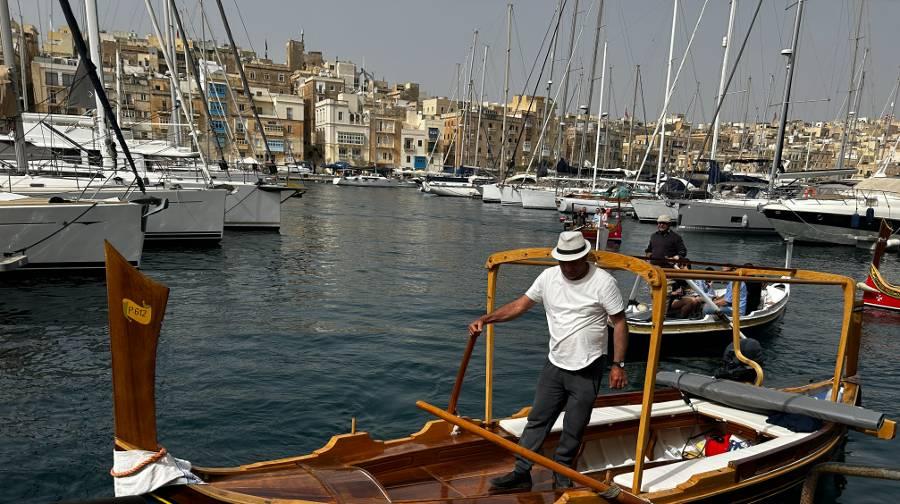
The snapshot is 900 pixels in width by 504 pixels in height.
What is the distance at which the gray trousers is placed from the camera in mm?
4898

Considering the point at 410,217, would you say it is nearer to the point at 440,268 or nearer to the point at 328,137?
the point at 440,268

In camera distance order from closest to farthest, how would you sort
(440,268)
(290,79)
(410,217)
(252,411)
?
(252,411) < (440,268) < (410,217) < (290,79)

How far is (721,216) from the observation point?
37.4 meters

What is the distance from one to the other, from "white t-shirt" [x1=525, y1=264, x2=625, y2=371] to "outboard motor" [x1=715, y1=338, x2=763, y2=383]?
163 inches

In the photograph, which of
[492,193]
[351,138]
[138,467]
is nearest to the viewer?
[138,467]

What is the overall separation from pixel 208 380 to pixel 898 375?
1231cm

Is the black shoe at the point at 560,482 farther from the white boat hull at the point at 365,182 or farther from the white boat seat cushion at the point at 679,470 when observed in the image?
the white boat hull at the point at 365,182

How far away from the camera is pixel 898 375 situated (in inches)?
456

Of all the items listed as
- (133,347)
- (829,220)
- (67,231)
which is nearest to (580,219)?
(829,220)

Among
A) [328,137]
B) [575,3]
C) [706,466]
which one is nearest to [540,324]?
[706,466]

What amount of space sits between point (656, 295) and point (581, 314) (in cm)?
58

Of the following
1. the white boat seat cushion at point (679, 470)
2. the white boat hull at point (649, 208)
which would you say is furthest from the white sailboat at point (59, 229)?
the white boat hull at point (649, 208)

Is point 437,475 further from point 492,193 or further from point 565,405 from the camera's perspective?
point 492,193

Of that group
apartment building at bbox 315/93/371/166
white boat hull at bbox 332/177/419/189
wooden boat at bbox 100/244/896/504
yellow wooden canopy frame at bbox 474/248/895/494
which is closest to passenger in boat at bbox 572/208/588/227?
yellow wooden canopy frame at bbox 474/248/895/494
